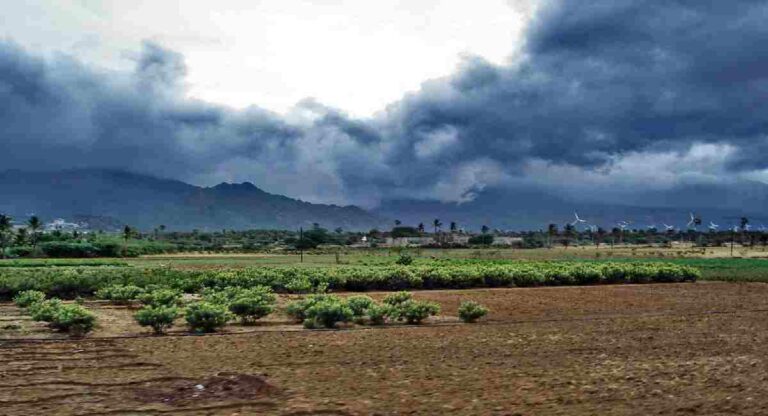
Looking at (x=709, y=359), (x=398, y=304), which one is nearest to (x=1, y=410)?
(x=709, y=359)

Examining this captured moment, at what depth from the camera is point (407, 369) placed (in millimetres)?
16078

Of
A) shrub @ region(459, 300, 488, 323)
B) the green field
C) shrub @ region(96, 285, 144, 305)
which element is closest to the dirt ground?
shrub @ region(459, 300, 488, 323)

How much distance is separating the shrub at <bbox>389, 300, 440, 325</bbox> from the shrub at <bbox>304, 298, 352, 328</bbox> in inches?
76.9

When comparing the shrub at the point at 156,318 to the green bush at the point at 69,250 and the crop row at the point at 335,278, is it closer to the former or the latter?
the crop row at the point at 335,278

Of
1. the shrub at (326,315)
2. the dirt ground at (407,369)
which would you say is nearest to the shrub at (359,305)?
the shrub at (326,315)

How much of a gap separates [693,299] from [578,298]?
6186 millimetres

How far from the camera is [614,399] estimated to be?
12.7 m

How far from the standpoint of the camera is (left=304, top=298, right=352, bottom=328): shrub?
25328 millimetres

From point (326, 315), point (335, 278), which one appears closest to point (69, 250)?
point (335, 278)

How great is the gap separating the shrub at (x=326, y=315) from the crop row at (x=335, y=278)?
550 inches

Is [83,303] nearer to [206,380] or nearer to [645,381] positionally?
[206,380]

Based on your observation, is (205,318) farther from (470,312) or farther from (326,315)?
(470,312)

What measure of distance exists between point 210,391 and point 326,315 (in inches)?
461

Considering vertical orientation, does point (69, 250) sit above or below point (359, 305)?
above
